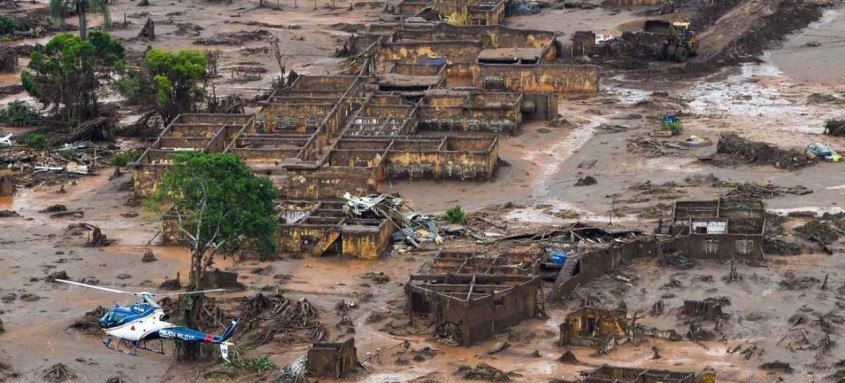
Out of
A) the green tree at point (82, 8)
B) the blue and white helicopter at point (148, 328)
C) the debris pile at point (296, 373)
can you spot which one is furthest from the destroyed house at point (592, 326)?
the green tree at point (82, 8)

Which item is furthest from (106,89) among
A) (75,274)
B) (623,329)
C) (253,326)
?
(623,329)

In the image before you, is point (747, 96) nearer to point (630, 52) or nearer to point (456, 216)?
point (630, 52)

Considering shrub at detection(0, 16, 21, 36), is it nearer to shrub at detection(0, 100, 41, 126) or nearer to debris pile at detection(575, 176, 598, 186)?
shrub at detection(0, 100, 41, 126)

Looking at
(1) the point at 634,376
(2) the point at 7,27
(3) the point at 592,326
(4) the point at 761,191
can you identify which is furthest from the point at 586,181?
(2) the point at 7,27

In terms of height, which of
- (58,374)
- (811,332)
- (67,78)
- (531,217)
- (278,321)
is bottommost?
(58,374)

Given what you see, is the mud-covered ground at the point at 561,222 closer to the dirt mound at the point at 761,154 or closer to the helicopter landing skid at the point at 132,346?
the helicopter landing skid at the point at 132,346

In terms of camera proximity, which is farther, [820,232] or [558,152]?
[558,152]

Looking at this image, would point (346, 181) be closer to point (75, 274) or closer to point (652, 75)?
point (75, 274)
